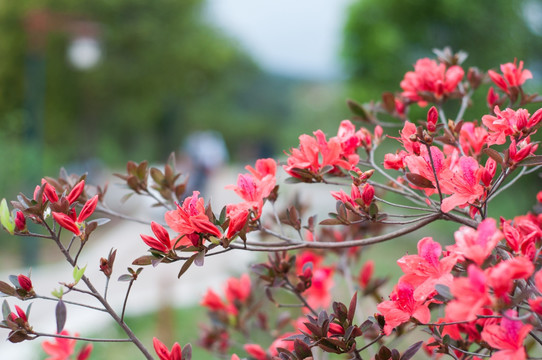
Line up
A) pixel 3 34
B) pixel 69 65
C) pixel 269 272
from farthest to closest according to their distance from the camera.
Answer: pixel 69 65
pixel 3 34
pixel 269 272

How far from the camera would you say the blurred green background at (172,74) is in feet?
15.6

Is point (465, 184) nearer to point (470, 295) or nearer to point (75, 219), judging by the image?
point (470, 295)

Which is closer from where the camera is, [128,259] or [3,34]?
[128,259]

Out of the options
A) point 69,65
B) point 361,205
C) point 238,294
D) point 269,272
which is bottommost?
point 238,294

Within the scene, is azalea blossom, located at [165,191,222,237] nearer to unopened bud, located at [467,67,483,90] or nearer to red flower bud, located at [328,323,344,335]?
red flower bud, located at [328,323,344,335]

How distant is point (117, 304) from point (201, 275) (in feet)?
5.30

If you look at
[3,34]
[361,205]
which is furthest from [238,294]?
[3,34]

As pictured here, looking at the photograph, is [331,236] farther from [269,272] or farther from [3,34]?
[3,34]

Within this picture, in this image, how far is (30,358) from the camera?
298cm

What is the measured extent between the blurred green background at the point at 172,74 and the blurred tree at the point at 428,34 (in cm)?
1

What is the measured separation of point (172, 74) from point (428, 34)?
12.7 metres

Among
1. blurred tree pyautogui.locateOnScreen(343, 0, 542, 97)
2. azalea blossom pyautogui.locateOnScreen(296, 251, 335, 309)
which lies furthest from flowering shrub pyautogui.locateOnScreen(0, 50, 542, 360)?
blurred tree pyautogui.locateOnScreen(343, 0, 542, 97)

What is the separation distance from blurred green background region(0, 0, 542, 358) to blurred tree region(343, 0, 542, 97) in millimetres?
13

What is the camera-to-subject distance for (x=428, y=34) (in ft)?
18.9
